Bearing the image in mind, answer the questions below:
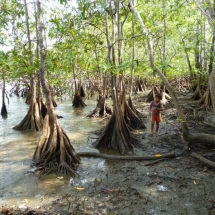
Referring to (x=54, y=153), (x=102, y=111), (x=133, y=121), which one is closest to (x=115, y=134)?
(x=54, y=153)

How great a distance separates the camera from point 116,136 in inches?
239

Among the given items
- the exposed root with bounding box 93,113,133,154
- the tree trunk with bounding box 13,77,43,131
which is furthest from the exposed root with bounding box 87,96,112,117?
the exposed root with bounding box 93,113,133,154

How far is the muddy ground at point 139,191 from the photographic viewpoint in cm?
339

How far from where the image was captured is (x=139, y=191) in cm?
388

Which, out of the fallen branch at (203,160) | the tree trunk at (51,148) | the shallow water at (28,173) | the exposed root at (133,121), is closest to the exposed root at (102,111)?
the shallow water at (28,173)

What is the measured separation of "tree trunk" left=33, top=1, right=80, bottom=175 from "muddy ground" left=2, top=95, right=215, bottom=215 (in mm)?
305

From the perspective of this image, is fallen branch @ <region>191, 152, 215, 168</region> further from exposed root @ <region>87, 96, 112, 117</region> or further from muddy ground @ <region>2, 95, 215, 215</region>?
exposed root @ <region>87, 96, 112, 117</region>

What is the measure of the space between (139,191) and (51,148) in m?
1.98

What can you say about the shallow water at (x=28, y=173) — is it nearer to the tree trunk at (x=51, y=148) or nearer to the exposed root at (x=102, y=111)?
the tree trunk at (x=51, y=148)

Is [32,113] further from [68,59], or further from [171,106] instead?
[171,106]

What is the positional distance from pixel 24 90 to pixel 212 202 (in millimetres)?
18461

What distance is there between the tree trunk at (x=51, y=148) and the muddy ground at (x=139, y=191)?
305mm

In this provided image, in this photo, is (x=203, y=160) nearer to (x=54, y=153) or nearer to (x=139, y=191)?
(x=139, y=191)

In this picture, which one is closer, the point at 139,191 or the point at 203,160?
the point at 139,191
